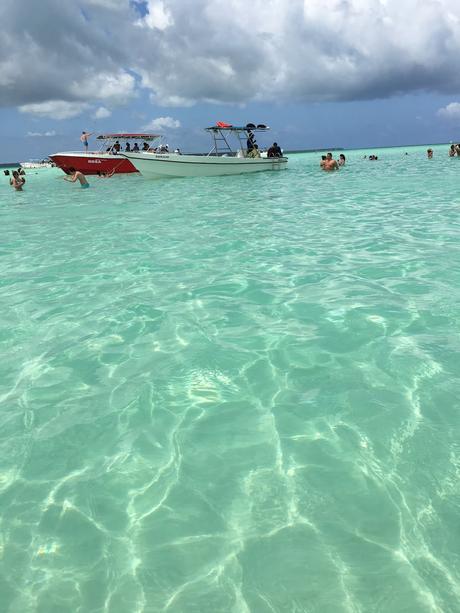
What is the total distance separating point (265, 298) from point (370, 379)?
7.64 feet

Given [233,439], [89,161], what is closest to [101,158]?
[89,161]

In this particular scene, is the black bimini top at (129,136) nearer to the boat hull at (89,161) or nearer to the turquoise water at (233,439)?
the boat hull at (89,161)

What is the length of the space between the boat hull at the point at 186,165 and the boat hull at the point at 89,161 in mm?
6888

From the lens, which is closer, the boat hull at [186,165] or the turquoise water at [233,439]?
the turquoise water at [233,439]

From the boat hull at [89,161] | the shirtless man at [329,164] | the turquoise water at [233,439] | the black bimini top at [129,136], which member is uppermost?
the black bimini top at [129,136]

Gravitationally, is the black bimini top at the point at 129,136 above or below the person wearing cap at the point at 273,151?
above

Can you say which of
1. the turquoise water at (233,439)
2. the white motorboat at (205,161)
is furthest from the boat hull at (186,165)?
the turquoise water at (233,439)

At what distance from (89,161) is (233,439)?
32650 millimetres

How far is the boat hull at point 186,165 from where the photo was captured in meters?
25.9

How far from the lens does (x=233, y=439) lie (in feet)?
10.5

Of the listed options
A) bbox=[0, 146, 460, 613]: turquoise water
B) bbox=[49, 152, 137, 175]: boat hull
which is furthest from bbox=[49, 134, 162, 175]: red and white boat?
bbox=[0, 146, 460, 613]: turquoise water

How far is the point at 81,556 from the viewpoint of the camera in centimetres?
Answer: 234

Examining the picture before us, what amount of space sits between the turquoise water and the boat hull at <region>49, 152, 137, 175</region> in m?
27.3

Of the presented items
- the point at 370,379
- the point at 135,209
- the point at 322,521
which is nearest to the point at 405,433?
the point at 370,379
